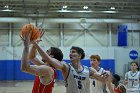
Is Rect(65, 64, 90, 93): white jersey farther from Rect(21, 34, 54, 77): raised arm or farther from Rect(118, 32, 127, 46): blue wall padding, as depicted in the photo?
Rect(118, 32, 127, 46): blue wall padding

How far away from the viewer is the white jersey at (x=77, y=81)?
13.5 feet

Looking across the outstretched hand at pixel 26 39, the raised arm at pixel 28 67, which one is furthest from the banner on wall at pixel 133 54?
the outstretched hand at pixel 26 39

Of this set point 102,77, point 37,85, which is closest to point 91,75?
point 102,77

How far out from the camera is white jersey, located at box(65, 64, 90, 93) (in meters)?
4.11

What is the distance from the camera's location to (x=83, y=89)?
13.8ft

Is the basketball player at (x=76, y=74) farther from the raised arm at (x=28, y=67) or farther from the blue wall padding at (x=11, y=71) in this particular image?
the blue wall padding at (x=11, y=71)

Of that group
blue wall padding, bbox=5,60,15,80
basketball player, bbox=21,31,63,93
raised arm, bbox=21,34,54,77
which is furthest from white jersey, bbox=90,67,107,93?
blue wall padding, bbox=5,60,15,80

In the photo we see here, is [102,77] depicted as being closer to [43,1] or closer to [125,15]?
[43,1]

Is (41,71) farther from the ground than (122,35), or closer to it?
closer to it

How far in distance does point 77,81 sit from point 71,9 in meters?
20.4

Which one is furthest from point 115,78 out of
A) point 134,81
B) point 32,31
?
point 32,31

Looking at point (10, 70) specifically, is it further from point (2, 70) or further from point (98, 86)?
point (98, 86)

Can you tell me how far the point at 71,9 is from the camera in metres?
24.2

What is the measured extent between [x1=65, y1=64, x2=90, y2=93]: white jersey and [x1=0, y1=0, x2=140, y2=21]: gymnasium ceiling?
17.5 metres
